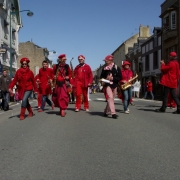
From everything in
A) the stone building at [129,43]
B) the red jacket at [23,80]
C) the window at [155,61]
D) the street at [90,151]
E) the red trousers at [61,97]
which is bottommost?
the street at [90,151]

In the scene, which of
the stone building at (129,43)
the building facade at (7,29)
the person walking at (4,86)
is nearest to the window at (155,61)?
the stone building at (129,43)

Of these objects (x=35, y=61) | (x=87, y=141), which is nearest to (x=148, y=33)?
(x=35, y=61)

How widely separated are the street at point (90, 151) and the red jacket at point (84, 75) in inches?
113

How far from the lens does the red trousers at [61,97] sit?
989 cm

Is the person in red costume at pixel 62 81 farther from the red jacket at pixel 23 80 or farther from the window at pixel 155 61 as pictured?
the window at pixel 155 61

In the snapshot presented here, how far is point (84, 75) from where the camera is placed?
11258 millimetres

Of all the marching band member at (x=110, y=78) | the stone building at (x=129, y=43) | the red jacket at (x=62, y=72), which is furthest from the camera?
the stone building at (x=129, y=43)

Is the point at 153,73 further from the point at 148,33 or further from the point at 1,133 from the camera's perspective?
the point at 1,133

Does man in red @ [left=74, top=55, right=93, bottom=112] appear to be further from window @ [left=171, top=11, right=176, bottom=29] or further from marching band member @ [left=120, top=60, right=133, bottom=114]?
window @ [left=171, top=11, right=176, bottom=29]

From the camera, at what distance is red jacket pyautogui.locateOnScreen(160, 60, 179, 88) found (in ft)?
36.2

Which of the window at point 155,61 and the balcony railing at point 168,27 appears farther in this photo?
the window at point 155,61

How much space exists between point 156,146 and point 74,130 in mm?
2272

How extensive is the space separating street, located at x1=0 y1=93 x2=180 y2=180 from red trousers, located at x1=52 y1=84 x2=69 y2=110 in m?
1.37

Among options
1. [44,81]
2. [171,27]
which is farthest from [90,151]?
[171,27]
